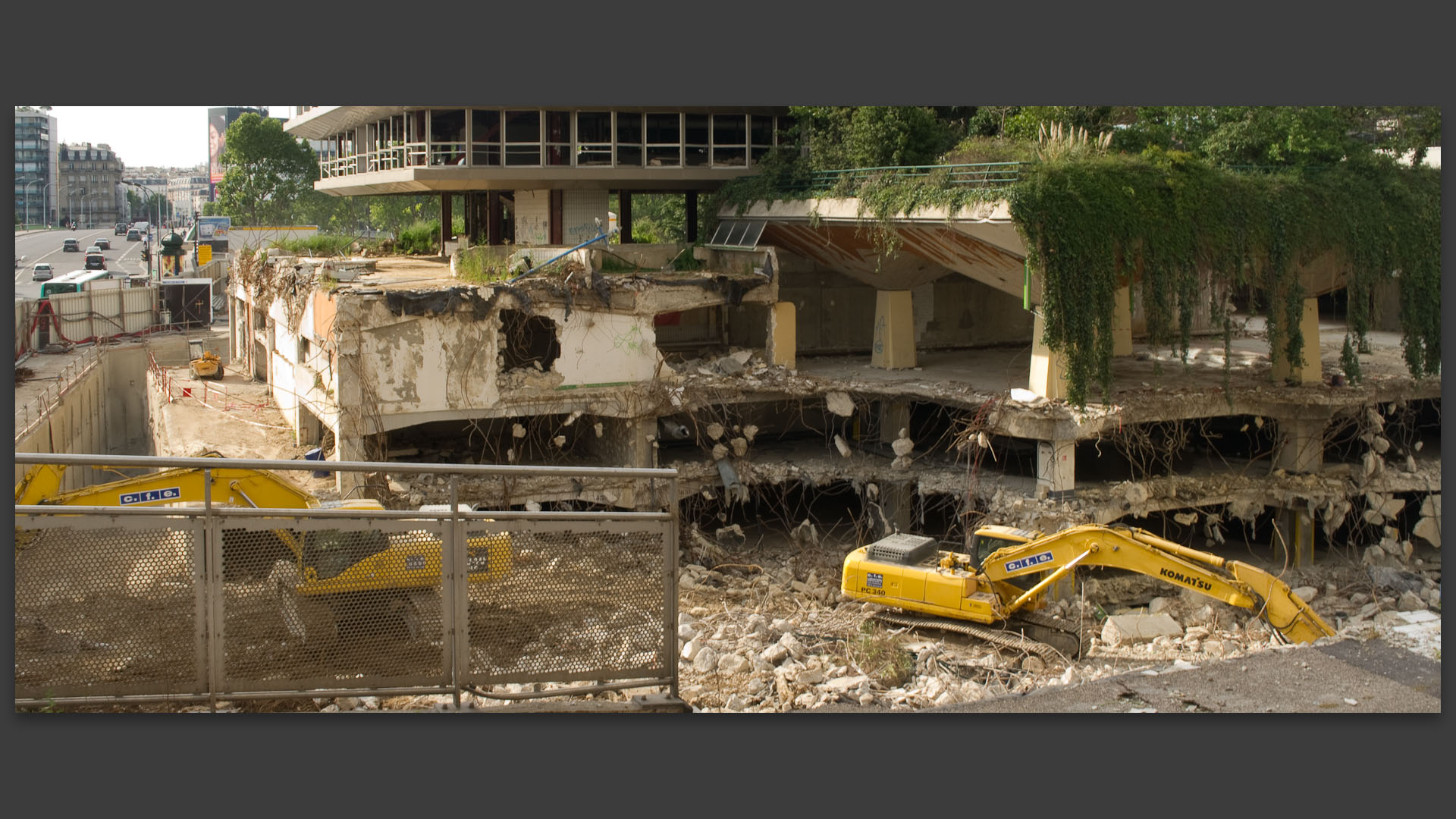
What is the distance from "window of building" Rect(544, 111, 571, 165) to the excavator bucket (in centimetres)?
1913

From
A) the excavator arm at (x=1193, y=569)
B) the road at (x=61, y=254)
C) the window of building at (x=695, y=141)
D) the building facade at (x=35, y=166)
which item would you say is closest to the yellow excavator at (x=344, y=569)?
the building facade at (x=35, y=166)

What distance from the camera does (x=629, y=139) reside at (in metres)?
30.4

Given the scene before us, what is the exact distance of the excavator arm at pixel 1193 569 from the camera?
16484 millimetres

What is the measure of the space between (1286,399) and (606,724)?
21144 mm

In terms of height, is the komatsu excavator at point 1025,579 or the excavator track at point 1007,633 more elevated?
the komatsu excavator at point 1025,579

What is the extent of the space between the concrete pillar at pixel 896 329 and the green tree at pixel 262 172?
3632 cm

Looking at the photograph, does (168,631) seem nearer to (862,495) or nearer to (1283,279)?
(862,495)

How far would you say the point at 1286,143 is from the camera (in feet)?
82.6

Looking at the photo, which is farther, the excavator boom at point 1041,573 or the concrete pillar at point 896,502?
the concrete pillar at point 896,502

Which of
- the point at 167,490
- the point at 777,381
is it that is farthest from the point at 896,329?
the point at 167,490

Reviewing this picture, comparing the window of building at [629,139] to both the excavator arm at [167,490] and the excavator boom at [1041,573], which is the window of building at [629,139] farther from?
the excavator arm at [167,490]

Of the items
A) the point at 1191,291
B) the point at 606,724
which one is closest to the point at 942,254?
the point at 1191,291

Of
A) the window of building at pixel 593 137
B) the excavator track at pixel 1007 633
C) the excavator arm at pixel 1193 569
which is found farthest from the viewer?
the window of building at pixel 593 137

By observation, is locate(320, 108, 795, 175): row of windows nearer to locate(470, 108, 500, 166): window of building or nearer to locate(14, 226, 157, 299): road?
locate(470, 108, 500, 166): window of building
